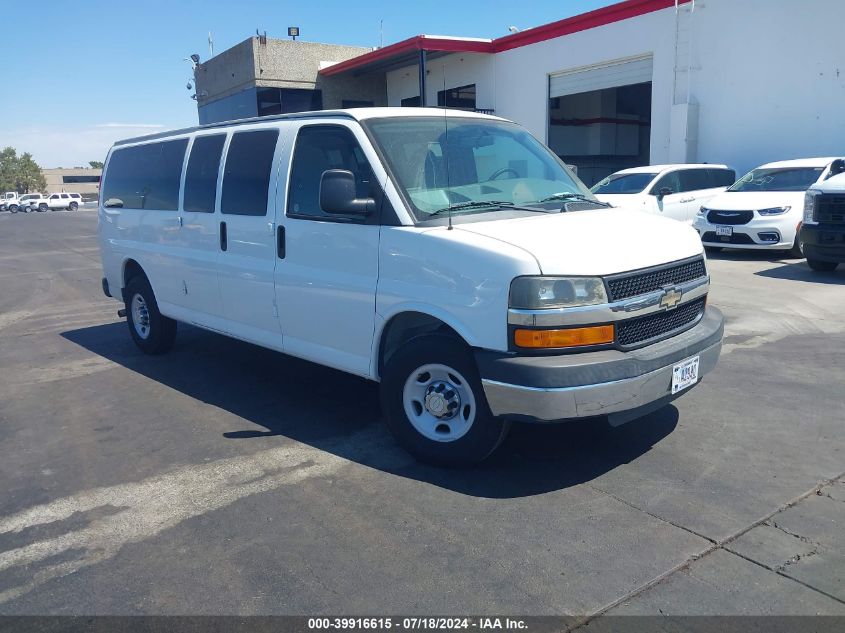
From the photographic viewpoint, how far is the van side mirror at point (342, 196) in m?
4.51

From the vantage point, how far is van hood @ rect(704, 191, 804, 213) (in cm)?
1295

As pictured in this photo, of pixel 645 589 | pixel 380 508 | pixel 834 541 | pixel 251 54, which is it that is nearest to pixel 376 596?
pixel 380 508

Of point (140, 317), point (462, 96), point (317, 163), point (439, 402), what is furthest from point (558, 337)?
point (462, 96)

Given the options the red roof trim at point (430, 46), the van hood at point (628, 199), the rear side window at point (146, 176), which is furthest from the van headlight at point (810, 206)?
the red roof trim at point (430, 46)

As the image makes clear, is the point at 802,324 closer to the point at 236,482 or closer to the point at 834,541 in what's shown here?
the point at 834,541

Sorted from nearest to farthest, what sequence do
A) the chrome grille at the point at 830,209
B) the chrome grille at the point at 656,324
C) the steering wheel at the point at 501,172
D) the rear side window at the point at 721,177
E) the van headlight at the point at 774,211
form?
the chrome grille at the point at 656,324, the steering wheel at the point at 501,172, the chrome grille at the point at 830,209, the van headlight at the point at 774,211, the rear side window at the point at 721,177

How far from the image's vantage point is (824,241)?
10484mm

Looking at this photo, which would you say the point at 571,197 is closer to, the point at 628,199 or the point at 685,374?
the point at 685,374

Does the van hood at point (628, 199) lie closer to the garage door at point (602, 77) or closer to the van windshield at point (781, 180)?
the van windshield at point (781, 180)

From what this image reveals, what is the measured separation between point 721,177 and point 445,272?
14126 millimetres

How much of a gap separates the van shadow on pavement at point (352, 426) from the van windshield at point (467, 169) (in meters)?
1.52

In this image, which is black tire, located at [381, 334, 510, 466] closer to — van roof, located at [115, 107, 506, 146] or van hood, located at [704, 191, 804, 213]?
van roof, located at [115, 107, 506, 146]

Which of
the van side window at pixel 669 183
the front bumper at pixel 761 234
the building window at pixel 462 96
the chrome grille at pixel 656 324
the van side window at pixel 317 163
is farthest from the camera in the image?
the building window at pixel 462 96

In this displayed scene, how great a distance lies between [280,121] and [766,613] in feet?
14.5
